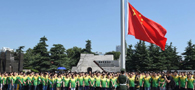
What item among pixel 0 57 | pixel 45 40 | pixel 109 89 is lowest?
pixel 109 89

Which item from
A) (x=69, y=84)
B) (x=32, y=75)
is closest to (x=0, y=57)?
(x=32, y=75)

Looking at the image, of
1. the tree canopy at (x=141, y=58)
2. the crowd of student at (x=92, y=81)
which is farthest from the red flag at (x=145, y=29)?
the tree canopy at (x=141, y=58)

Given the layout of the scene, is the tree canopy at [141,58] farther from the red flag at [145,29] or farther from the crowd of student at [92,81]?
the red flag at [145,29]

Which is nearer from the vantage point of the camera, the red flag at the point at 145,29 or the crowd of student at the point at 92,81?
the red flag at the point at 145,29

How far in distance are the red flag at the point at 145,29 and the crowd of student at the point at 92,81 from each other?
4.93m

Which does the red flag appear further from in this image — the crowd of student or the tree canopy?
the tree canopy

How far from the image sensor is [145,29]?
9.86 meters

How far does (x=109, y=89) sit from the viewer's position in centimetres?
1532

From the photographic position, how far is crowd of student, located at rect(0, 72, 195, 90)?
583 inches

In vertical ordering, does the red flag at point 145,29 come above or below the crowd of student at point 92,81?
above

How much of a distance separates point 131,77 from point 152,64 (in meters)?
27.7

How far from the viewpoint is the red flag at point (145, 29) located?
9680 millimetres

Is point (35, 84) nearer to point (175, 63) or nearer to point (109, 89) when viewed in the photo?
point (109, 89)

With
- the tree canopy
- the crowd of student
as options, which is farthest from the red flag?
the tree canopy
